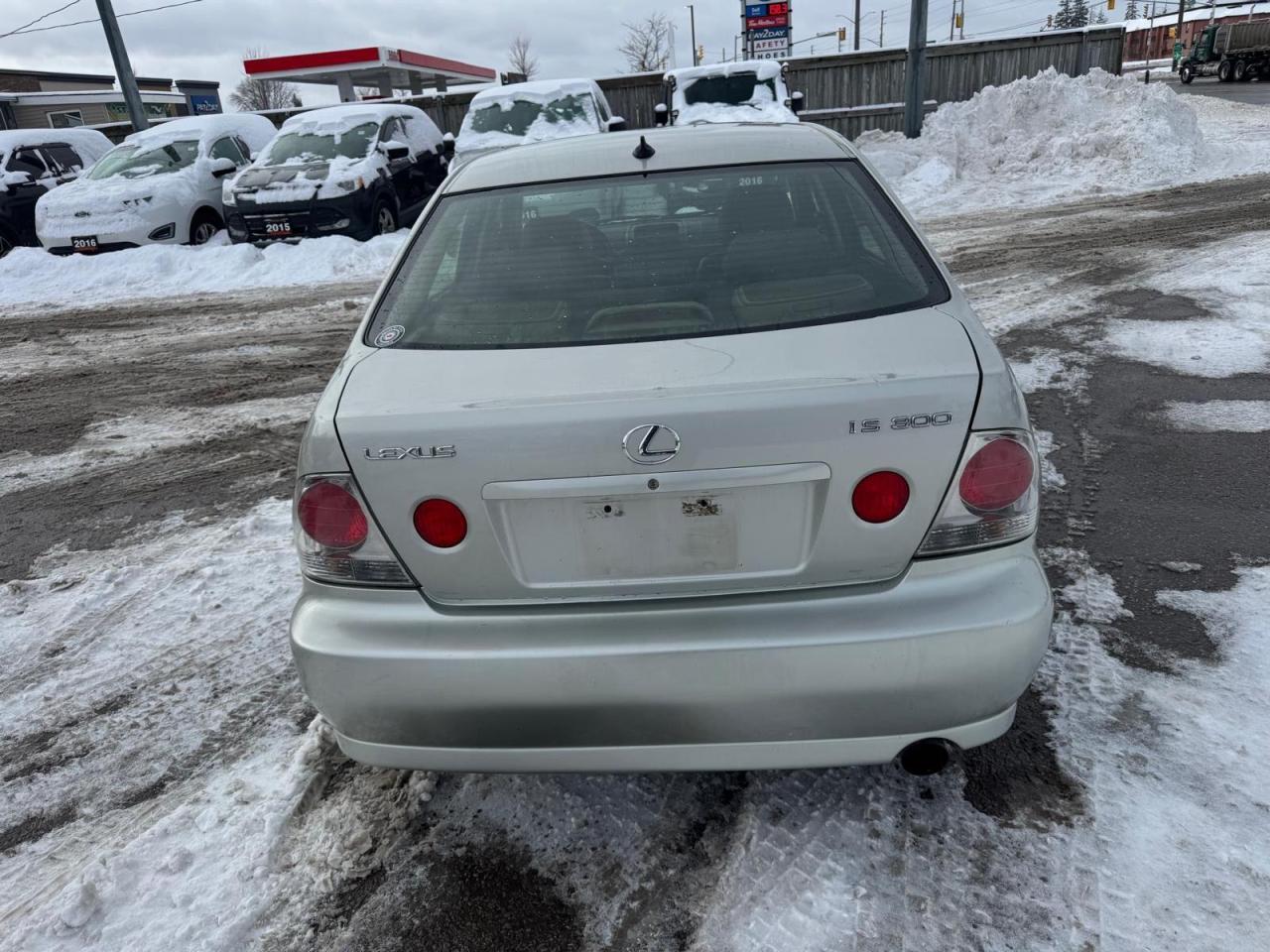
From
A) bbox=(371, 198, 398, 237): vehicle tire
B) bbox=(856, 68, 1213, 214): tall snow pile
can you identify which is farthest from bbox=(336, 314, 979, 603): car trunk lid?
bbox=(856, 68, 1213, 214): tall snow pile

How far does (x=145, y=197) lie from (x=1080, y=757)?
13506mm

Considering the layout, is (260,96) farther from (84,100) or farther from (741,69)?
(741,69)

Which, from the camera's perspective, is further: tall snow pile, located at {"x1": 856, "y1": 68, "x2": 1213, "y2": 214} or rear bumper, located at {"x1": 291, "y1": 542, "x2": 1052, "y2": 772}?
tall snow pile, located at {"x1": 856, "y1": 68, "x2": 1213, "y2": 214}

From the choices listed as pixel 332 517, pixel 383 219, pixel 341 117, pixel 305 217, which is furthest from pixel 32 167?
pixel 332 517

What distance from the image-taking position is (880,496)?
6.07ft

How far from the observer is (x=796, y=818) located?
2279 mm

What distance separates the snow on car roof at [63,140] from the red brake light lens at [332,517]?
16.4 metres

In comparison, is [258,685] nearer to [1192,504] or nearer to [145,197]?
[1192,504]

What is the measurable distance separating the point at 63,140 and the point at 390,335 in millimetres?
17033

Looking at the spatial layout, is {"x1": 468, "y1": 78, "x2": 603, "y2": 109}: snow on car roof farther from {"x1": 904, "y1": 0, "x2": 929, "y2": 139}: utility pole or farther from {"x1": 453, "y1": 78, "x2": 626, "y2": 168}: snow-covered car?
{"x1": 904, "y1": 0, "x2": 929, "y2": 139}: utility pole

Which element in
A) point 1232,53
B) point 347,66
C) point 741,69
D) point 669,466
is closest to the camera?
point 669,466

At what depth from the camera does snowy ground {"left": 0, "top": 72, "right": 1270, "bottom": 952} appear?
203 cm

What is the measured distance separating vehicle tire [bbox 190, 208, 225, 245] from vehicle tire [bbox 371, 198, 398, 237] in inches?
109

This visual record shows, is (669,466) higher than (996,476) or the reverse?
higher
